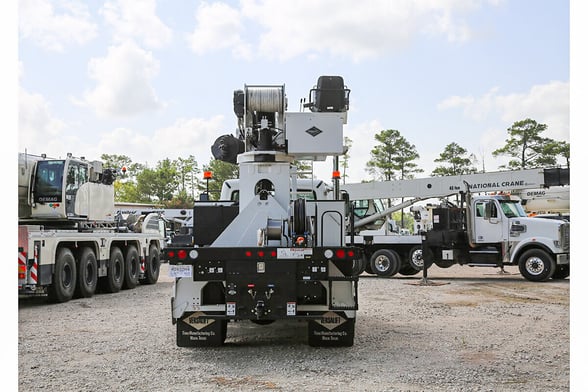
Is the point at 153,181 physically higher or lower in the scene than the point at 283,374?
higher

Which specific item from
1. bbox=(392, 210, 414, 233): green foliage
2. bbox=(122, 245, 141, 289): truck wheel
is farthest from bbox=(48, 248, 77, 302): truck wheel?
bbox=(392, 210, 414, 233): green foliage

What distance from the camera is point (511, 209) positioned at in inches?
790

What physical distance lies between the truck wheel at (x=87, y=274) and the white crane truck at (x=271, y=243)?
22.4 feet

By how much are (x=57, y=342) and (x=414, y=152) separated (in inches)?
1791

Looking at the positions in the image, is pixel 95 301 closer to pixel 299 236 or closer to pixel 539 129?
pixel 299 236

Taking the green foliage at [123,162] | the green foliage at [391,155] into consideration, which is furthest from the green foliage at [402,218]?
the green foliage at [123,162]

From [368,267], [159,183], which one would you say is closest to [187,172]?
[159,183]

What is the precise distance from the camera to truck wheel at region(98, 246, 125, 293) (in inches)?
658

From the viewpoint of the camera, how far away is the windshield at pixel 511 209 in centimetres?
1994

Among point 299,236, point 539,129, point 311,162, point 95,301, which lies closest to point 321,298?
point 299,236

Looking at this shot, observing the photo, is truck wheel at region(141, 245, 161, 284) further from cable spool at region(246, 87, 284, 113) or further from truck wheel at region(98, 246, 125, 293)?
cable spool at region(246, 87, 284, 113)

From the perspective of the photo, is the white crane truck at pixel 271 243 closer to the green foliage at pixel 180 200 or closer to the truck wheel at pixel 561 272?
the truck wheel at pixel 561 272

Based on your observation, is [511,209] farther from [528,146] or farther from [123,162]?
[123,162]

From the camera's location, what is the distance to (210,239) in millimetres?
8875
